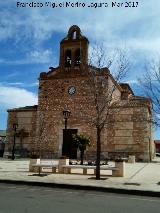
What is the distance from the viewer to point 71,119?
93.1 feet

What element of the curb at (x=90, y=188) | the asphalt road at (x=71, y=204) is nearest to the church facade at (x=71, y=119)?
the curb at (x=90, y=188)

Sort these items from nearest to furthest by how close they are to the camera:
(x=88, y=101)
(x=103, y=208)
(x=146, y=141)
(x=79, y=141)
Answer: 1. (x=103, y=208)
2. (x=79, y=141)
3. (x=146, y=141)
4. (x=88, y=101)

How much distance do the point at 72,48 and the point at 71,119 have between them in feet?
21.8

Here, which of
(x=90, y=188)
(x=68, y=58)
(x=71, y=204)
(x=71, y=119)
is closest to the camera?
(x=71, y=204)

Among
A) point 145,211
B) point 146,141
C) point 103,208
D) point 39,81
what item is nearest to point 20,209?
point 103,208

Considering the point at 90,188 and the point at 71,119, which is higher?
the point at 71,119

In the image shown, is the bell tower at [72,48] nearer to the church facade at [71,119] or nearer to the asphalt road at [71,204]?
the church facade at [71,119]

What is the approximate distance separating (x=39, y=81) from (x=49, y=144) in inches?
245

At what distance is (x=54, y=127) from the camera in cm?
2881

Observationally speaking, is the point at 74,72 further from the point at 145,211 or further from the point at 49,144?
the point at 145,211

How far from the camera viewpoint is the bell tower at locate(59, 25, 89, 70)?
95.3ft

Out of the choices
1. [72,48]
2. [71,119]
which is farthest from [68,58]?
[71,119]

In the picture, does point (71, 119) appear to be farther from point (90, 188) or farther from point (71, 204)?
point (71, 204)

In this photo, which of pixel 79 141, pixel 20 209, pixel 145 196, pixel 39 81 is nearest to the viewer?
pixel 20 209
